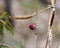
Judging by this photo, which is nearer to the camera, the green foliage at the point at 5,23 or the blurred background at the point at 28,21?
the green foliage at the point at 5,23

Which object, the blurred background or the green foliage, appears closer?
the green foliage

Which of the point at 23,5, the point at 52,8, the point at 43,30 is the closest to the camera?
the point at 52,8

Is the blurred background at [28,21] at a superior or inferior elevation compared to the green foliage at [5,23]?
inferior

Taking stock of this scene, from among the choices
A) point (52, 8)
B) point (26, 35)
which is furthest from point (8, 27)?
point (26, 35)

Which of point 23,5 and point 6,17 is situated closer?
point 6,17

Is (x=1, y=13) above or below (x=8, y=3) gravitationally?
above

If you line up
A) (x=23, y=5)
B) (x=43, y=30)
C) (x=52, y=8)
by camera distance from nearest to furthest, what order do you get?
(x=52, y=8) → (x=23, y=5) → (x=43, y=30)

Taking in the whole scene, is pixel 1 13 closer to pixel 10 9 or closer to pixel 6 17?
pixel 6 17

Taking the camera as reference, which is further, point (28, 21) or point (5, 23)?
point (28, 21)

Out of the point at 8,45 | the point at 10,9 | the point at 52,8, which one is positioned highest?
the point at 52,8

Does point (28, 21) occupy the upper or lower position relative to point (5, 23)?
lower

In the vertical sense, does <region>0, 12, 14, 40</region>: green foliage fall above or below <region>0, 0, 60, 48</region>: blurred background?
above
